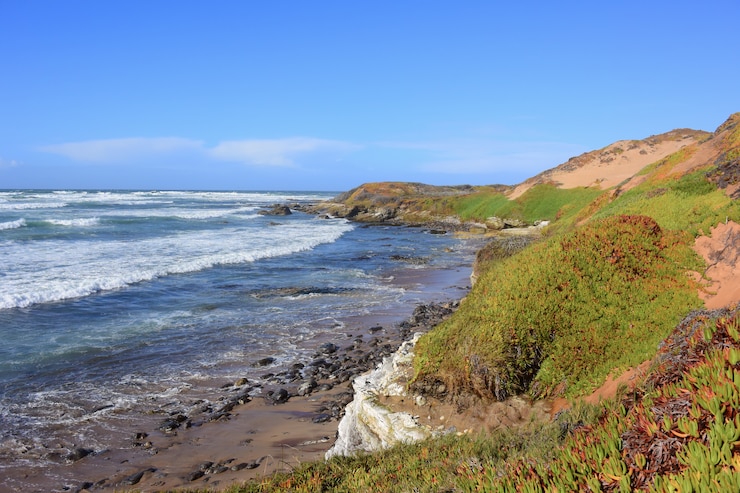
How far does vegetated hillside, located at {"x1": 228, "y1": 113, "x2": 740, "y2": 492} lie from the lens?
143 inches

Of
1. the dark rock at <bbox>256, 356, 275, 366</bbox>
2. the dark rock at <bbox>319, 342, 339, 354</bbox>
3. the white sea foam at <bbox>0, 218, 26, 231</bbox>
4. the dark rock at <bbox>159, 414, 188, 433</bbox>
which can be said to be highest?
the white sea foam at <bbox>0, 218, 26, 231</bbox>

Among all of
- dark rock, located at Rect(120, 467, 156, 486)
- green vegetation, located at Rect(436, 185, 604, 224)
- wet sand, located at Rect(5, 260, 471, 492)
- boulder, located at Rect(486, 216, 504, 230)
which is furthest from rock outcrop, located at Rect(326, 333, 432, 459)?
boulder, located at Rect(486, 216, 504, 230)

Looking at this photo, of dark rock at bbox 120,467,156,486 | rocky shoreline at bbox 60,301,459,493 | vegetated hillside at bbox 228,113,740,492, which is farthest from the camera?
rocky shoreline at bbox 60,301,459,493

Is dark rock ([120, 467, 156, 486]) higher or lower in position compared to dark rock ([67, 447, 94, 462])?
lower

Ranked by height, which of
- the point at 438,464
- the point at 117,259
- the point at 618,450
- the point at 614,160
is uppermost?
the point at 614,160

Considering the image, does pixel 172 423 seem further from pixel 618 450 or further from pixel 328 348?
pixel 618 450

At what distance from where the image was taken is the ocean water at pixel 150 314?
475 inches

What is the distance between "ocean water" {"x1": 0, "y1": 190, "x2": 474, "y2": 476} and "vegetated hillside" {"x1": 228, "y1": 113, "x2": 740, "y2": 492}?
772cm

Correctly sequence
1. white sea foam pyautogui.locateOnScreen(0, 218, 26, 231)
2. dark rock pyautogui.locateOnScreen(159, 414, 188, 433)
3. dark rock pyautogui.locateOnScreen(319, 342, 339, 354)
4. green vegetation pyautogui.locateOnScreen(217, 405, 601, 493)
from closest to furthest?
green vegetation pyautogui.locateOnScreen(217, 405, 601, 493) < dark rock pyautogui.locateOnScreen(159, 414, 188, 433) < dark rock pyautogui.locateOnScreen(319, 342, 339, 354) < white sea foam pyautogui.locateOnScreen(0, 218, 26, 231)

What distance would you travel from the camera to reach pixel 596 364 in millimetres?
7789

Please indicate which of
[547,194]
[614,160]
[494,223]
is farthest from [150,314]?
[614,160]

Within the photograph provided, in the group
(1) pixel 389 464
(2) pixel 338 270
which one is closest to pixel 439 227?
(2) pixel 338 270

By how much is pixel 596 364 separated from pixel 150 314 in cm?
1738

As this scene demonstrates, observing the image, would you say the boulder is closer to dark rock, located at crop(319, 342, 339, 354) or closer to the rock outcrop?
dark rock, located at crop(319, 342, 339, 354)
